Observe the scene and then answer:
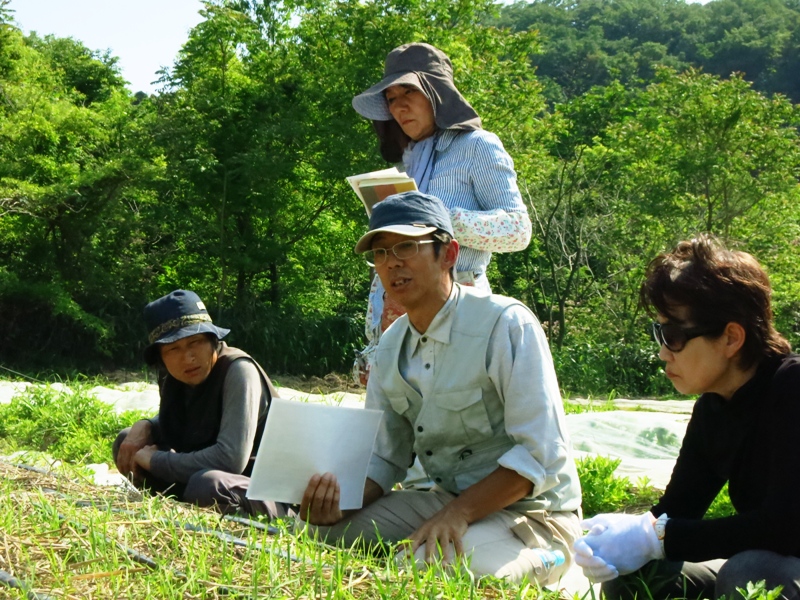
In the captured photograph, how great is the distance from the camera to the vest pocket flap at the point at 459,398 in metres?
3.26

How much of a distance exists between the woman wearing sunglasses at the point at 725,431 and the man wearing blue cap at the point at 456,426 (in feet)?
1.00

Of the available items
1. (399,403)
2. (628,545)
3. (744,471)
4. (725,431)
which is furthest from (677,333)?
(399,403)

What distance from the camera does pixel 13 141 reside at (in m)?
12.0

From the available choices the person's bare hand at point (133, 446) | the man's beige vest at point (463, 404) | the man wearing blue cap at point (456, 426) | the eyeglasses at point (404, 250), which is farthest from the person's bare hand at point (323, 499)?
the person's bare hand at point (133, 446)

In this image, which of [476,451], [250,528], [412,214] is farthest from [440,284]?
[250,528]

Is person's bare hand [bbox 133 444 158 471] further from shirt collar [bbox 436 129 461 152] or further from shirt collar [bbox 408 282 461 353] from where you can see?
shirt collar [bbox 436 129 461 152]

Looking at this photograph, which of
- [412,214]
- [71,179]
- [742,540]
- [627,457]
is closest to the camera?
[742,540]

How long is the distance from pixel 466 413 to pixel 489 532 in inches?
15.9

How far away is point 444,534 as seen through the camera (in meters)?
2.97

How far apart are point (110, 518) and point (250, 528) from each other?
1.39 feet

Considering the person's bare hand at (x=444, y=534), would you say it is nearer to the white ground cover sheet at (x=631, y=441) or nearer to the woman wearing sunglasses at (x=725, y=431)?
the woman wearing sunglasses at (x=725, y=431)

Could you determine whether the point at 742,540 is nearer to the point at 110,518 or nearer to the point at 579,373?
the point at 110,518

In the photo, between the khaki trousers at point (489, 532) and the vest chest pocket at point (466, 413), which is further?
the vest chest pocket at point (466, 413)

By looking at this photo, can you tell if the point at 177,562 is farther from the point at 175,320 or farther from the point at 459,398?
the point at 175,320
